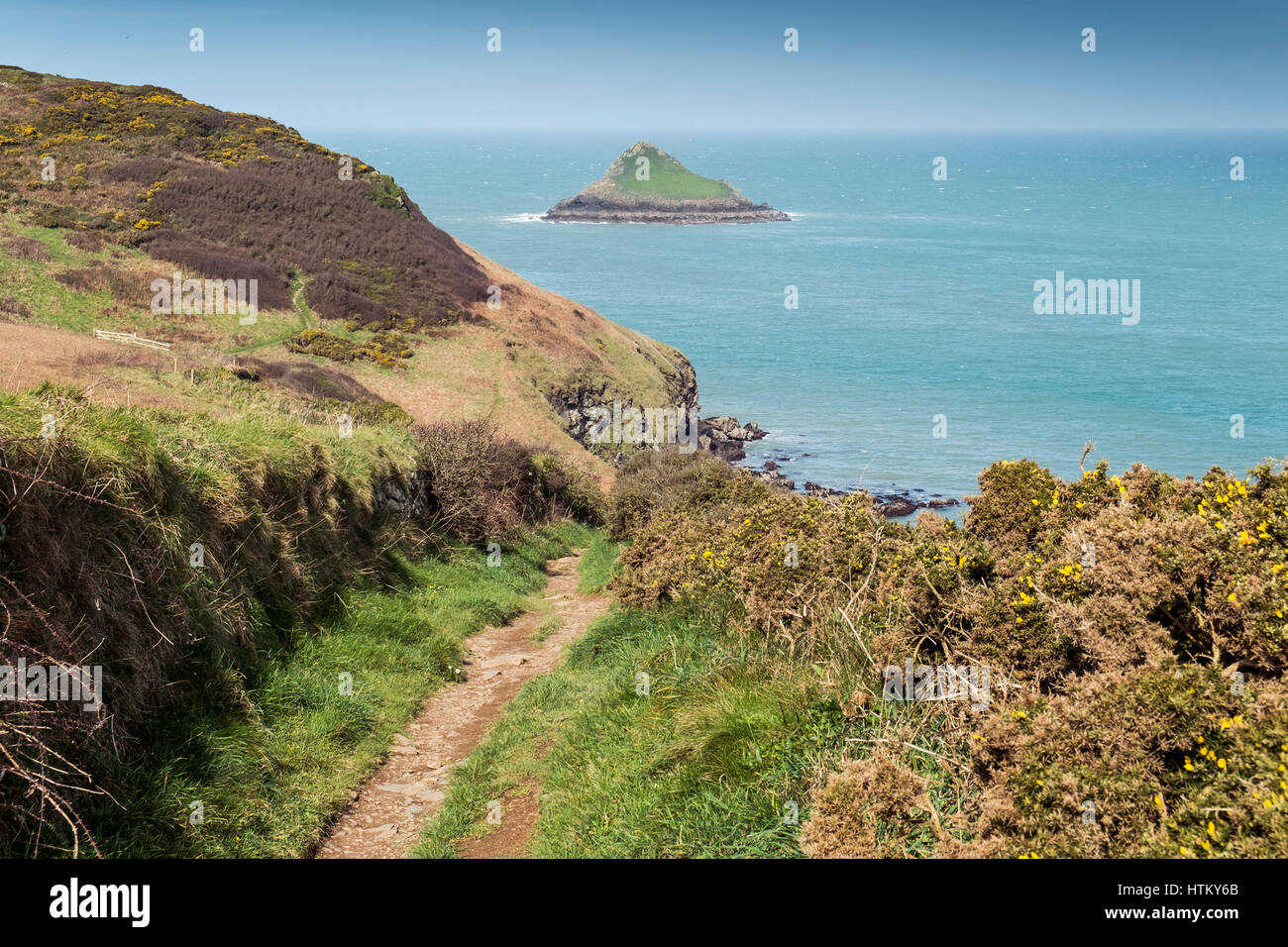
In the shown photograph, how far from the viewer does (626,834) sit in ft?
19.4

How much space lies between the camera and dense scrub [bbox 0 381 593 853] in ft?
19.1

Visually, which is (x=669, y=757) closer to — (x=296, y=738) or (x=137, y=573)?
(x=296, y=738)

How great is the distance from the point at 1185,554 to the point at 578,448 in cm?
3172

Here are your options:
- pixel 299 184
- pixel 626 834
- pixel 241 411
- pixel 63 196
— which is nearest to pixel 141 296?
pixel 63 196

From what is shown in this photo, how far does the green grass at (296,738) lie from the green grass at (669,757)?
3.62 feet

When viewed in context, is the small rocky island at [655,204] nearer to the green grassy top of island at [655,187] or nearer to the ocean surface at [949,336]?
the green grassy top of island at [655,187]

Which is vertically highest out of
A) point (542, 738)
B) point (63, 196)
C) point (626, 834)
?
point (63, 196)

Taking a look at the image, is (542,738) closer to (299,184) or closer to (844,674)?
(844,674)

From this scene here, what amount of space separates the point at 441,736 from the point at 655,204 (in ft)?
613

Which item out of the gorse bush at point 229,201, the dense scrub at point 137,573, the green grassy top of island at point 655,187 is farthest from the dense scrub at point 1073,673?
Result: the green grassy top of island at point 655,187

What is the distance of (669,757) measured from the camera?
21.2ft

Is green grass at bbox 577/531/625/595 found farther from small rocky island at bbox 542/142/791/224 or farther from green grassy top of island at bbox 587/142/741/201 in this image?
green grassy top of island at bbox 587/142/741/201

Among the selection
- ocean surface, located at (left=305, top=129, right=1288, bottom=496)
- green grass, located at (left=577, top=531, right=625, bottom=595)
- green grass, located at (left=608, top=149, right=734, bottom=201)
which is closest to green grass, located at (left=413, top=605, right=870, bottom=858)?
green grass, located at (left=577, top=531, right=625, bottom=595)

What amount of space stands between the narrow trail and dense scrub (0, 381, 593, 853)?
1582 mm
